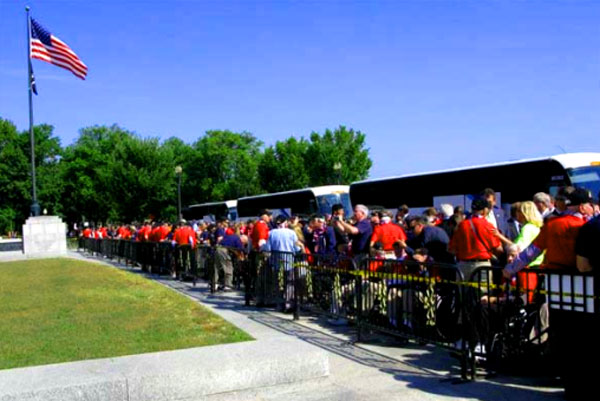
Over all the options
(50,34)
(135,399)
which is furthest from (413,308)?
(50,34)

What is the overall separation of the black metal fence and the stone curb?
1.50 m

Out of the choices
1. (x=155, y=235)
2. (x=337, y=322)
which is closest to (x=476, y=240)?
(x=337, y=322)

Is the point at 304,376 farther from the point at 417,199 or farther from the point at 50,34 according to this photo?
the point at 50,34

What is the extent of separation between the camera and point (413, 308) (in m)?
8.09

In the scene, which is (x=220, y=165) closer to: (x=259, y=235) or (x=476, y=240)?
(x=259, y=235)

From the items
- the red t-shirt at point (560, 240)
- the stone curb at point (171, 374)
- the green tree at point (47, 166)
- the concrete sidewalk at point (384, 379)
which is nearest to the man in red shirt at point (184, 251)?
the concrete sidewalk at point (384, 379)

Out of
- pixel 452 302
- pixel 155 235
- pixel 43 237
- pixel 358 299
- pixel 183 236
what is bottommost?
pixel 43 237

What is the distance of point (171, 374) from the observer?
6309 mm

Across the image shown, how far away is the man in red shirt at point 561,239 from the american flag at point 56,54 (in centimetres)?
2860

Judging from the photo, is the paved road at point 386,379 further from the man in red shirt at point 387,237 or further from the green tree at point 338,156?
the green tree at point 338,156

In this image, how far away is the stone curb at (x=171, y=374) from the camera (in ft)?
19.4

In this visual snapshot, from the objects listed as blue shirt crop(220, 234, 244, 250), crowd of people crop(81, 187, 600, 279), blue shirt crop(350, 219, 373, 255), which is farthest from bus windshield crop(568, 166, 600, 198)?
blue shirt crop(350, 219, 373, 255)

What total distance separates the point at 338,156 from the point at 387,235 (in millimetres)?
63136

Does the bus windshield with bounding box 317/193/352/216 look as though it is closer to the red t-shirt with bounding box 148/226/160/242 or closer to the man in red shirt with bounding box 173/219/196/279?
the red t-shirt with bounding box 148/226/160/242
